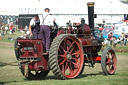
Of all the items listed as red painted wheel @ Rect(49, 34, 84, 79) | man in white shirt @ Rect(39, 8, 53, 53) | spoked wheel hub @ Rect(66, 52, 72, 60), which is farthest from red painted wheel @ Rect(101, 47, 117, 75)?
man in white shirt @ Rect(39, 8, 53, 53)

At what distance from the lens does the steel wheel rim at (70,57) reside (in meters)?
11.7

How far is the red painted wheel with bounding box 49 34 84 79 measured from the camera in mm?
11125

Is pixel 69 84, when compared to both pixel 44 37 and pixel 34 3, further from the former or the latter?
pixel 34 3

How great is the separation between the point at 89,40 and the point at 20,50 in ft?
10.3

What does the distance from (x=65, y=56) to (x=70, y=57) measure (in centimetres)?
21

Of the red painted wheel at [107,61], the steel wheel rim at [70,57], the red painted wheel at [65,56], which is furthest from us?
the red painted wheel at [107,61]

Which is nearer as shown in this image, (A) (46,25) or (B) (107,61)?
(A) (46,25)

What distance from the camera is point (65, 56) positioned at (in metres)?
11.7

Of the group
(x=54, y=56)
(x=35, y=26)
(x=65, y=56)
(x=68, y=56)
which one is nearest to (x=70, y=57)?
(x=68, y=56)

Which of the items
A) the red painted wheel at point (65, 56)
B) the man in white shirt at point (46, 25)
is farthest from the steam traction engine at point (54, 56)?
the man in white shirt at point (46, 25)

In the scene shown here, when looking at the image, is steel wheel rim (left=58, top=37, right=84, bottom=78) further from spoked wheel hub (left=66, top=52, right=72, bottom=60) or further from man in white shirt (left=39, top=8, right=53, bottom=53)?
man in white shirt (left=39, top=8, right=53, bottom=53)

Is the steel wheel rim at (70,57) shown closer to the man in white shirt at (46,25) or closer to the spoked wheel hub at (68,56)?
the spoked wheel hub at (68,56)

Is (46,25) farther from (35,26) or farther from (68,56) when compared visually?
(68,56)

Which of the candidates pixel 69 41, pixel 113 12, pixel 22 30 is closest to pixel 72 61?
pixel 69 41
